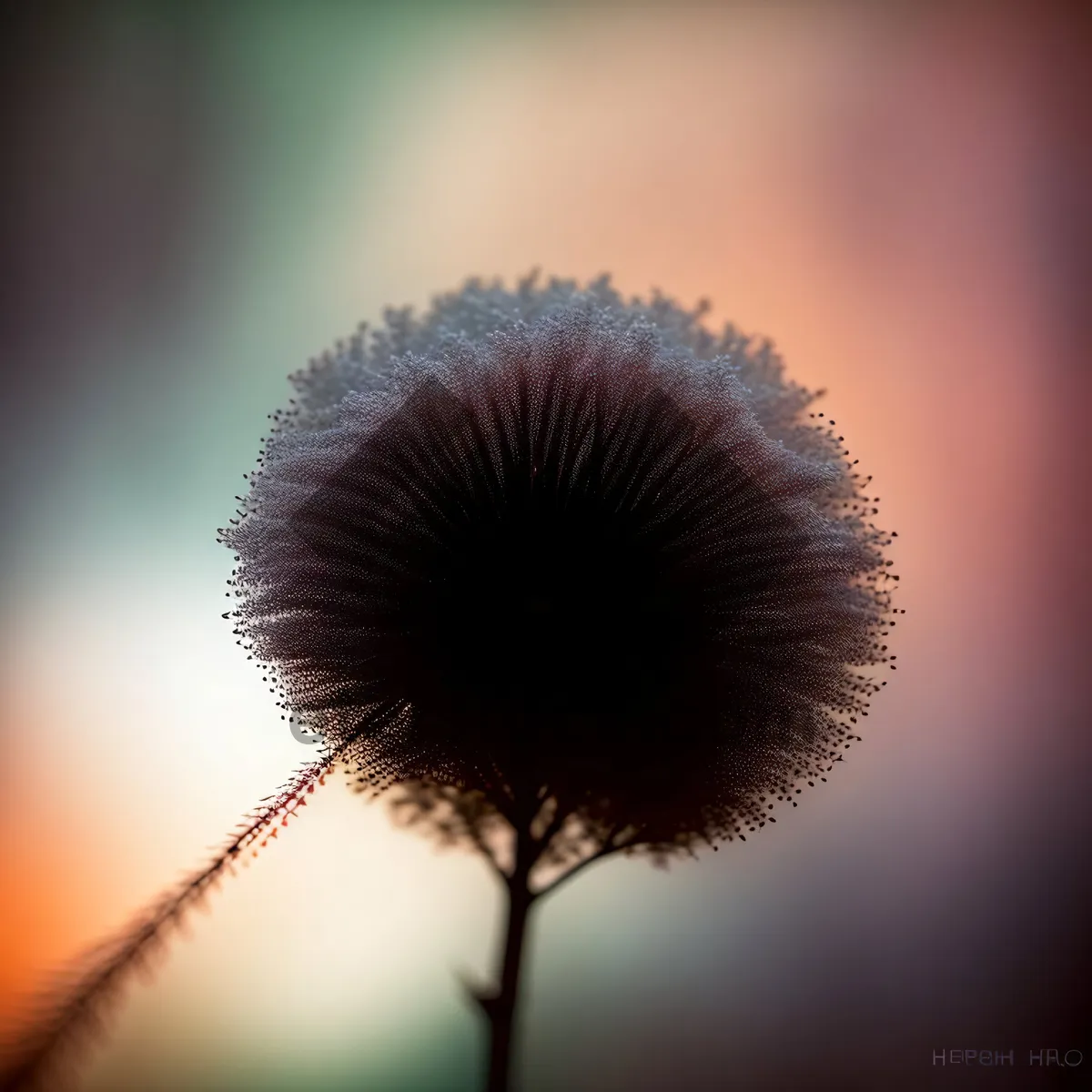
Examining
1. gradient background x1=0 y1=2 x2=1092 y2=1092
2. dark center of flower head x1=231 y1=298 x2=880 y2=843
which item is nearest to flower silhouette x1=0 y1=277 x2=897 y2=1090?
dark center of flower head x1=231 y1=298 x2=880 y2=843

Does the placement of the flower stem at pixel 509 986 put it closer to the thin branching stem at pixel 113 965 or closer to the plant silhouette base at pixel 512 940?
the plant silhouette base at pixel 512 940

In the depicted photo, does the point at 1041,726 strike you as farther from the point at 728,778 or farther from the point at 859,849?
the point at 728,778

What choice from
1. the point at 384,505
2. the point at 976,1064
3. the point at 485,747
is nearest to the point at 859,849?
the point at 976,1064

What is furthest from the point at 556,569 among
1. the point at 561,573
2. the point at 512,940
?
the point at 512,940

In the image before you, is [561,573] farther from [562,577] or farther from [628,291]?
[628,291]

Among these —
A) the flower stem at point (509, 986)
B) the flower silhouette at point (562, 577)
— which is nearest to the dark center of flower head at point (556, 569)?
the flower silhouette at point (562, 577)

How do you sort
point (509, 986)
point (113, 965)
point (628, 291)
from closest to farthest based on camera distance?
point (113, 965) < point (509, 986) < point (628, 291)
